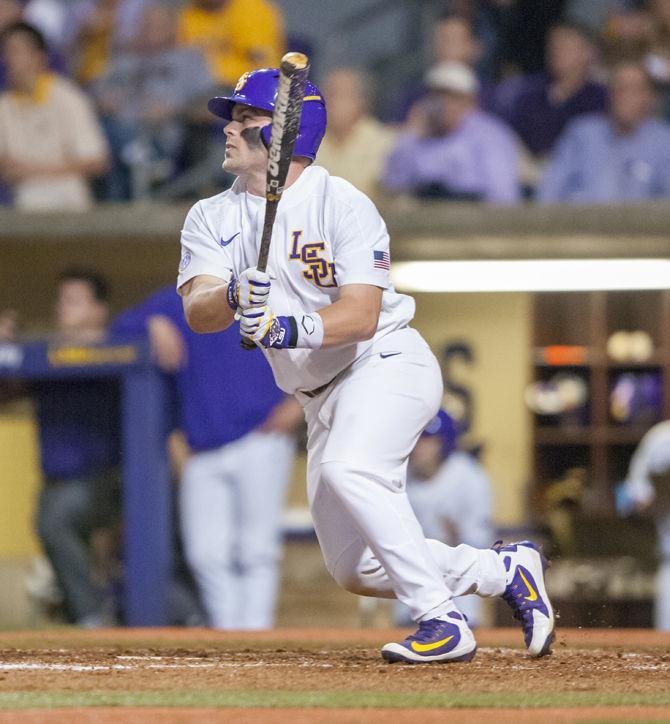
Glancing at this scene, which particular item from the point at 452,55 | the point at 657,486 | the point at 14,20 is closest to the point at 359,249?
the point at 657,486

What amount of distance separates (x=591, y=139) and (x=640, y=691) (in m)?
5.08

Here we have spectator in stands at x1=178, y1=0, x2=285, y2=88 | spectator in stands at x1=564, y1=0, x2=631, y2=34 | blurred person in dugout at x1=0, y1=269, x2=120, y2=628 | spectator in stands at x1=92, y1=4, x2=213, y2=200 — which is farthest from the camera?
spectator in stands at x1=564, y1=0, x2=631, y2=34

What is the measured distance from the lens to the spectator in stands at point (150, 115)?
26.8ft

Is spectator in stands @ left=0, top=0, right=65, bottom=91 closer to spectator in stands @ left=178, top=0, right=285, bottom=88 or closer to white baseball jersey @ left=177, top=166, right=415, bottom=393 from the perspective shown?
spectator in stands @ left=178, top=0, right=285, bottom=88

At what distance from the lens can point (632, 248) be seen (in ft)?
26.9

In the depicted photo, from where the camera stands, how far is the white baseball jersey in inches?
151

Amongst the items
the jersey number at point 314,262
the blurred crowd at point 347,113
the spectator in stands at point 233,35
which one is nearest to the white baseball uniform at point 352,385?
the jersey number at point 314,262

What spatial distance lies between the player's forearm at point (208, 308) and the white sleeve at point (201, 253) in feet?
0.20

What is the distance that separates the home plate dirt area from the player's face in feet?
4.50

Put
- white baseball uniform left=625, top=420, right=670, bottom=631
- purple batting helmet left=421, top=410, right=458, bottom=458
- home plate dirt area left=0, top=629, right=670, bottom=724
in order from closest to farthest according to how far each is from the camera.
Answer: home plate dirt area left=0, top=629, right=670, bottom=724 < purple batting helmet left=421, top=410, right=458, bottom=458 < white baseball uniform left=625, top=420, right=670, bottom=631

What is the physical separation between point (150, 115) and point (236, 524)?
8.88 feet

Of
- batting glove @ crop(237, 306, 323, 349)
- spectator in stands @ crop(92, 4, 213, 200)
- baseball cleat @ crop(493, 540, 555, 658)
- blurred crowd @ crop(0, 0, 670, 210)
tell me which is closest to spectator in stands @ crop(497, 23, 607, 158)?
blurred crowd @ crop(0, 0, 670, 210)

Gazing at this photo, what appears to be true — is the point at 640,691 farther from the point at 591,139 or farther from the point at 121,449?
the point at 591,139

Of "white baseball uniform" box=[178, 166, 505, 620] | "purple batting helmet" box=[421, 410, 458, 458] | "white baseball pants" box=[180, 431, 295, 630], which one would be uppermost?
"white baseball uniform" box=[178, 166, 505, 620]
